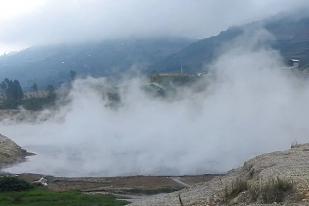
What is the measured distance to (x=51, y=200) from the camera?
30453 millimetres

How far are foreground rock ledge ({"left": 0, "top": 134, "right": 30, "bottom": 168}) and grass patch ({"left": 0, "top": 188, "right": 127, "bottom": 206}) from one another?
915 inches

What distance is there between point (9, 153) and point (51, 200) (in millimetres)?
31024

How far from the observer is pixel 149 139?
65438mm

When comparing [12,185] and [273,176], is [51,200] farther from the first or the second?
[273,176]

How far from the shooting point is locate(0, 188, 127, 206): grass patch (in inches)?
1137

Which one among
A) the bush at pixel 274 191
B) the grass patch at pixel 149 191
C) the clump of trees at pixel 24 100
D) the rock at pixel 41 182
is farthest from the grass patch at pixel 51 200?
the clump of trees at pixel 24 100

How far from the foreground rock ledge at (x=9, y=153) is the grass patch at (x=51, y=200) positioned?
23239 millimetres

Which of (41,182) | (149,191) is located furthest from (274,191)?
(41,182)

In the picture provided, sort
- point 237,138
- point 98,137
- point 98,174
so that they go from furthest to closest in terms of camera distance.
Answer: point 98,137, point 237,138, point 98,174

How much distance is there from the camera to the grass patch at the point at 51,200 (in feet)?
94.8

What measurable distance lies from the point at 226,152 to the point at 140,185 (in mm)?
15407

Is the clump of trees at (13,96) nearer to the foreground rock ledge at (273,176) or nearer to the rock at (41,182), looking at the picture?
the rock at (41,182)

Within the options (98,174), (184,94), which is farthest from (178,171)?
(184,94)

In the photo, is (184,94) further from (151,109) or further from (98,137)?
(98,137)
